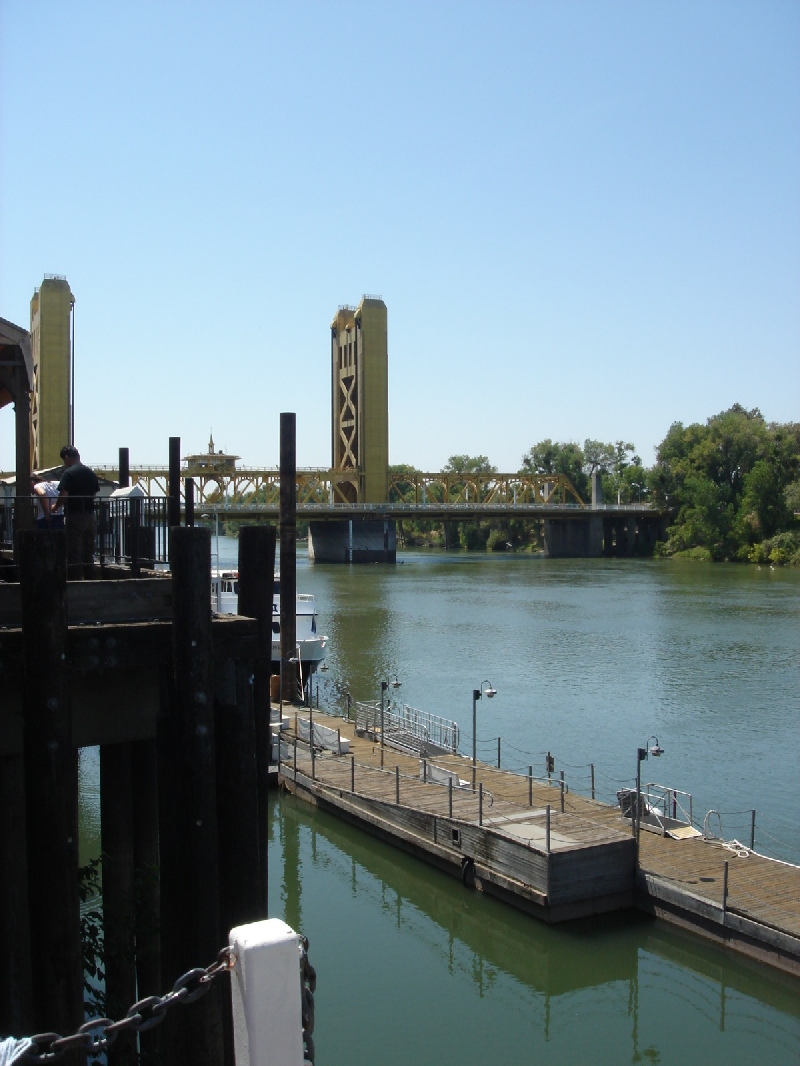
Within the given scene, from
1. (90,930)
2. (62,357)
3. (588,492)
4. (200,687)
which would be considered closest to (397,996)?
(90,930)

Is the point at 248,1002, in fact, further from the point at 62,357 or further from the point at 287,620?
the point at 62,357

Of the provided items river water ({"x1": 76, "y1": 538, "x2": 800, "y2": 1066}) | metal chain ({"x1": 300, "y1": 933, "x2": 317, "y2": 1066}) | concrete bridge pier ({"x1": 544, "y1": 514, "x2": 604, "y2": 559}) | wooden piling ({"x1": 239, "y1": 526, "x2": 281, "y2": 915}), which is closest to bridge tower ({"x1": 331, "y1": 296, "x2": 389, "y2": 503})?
concrete bridge pier ({"x1": 544, "y1": 514, "x2": 604, "y2": 559})

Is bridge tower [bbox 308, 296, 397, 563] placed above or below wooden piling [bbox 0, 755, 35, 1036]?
above

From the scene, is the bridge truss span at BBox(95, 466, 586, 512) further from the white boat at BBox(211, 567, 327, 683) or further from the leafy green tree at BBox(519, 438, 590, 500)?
the white boat at BBox(211, 567, 327, 683)

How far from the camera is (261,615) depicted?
29.1 ft

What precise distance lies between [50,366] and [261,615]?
105 meters

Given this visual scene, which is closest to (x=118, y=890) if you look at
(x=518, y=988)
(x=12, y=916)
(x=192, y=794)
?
(x=12, y=916)

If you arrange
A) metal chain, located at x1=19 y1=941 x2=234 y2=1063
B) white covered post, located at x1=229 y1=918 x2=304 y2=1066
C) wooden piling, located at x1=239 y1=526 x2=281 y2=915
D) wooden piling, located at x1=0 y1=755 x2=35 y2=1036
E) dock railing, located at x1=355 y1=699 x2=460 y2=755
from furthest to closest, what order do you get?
dock railing, located at x1=355 y1=699 x2=460 y2=755
wooden piling, located at x1=239 y1=526 x2=281 y2=915
wooden piling, located at x1=0 y1=755 x2=35 y2=1036
metal chain, located at x1=19 y1=941 x2=234 y2=1063
white covered post, located at x1=229 y1=918 x2=304 y2=1066

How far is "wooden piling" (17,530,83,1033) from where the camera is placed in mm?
7113

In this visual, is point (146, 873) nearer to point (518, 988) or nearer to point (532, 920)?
point (518, 988)

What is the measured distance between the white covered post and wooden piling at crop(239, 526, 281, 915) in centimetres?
391

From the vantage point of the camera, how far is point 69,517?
10930 mm

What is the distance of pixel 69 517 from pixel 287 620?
2072 centimetres

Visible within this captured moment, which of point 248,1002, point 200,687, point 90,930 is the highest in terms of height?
point 200,687
